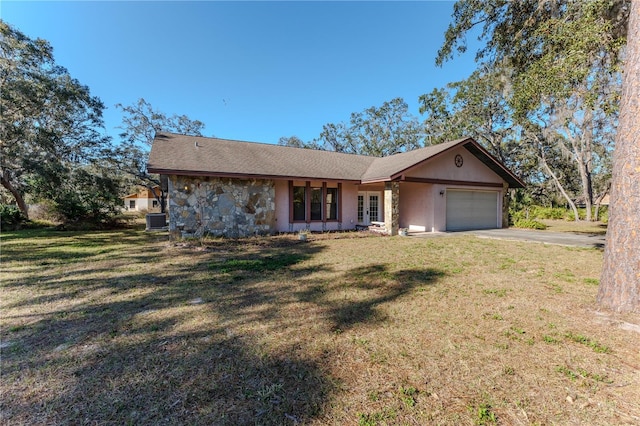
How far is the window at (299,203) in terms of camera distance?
43.3 feet

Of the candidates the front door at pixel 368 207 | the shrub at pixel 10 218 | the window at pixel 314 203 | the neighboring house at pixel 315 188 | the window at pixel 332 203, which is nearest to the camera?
the neighboring house at pixel 315 188

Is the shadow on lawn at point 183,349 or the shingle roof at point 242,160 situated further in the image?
the shingle roof at point 242,160

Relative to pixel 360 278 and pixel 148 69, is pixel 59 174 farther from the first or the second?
pixel 360 278

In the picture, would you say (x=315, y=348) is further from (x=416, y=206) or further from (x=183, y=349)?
(x=416, y=206)

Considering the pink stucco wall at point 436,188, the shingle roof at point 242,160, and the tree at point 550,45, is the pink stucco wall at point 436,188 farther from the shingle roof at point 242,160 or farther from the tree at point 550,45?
the tree at point 550,45

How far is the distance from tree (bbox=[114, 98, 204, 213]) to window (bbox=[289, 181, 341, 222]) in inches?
523

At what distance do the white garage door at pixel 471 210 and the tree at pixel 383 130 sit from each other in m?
16.3

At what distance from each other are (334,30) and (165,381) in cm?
1582

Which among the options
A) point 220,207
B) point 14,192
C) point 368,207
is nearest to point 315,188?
point 368,207

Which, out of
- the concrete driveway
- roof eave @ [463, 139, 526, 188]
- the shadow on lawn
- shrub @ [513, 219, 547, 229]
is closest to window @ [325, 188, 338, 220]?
the concrete driveway

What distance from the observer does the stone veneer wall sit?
10.8 m

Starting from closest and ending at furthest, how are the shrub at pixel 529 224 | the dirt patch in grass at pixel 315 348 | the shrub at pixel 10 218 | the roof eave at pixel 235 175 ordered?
1. the dirt patch in grass at pixel 315 348
2. the roof eave at pixel 235 175
3. the shrub at pixel 10 218
4. the shrub at pixel 529 224

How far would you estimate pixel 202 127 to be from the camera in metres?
27.8

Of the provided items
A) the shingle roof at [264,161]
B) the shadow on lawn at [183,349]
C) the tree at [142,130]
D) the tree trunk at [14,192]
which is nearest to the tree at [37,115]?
the tree trunk at [14,192]
